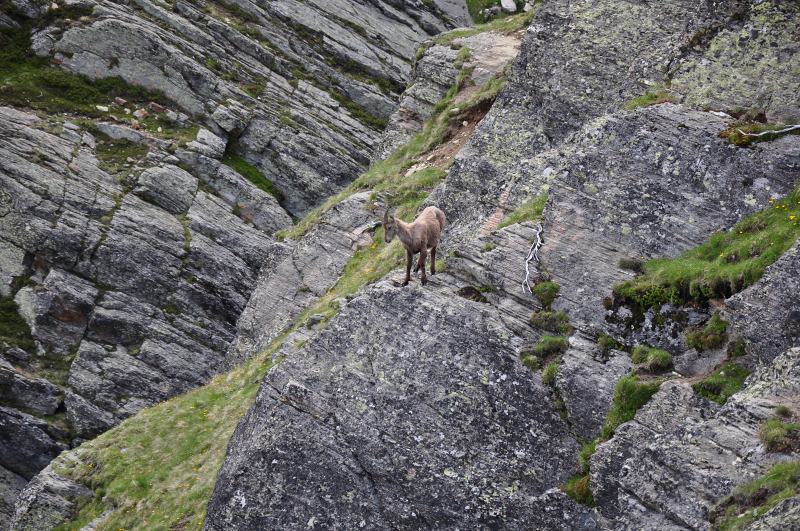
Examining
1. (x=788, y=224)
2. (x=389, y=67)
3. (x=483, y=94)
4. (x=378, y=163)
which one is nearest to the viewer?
(x=788, y=224)

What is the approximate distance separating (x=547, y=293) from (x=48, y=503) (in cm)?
2184

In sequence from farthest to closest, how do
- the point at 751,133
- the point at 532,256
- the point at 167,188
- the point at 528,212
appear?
the point at 167,188
the point at 528,212
the point at 751,133
the point at 532,256

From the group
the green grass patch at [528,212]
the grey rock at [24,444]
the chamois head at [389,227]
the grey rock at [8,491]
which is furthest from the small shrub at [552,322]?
the grey rock at [8,491]

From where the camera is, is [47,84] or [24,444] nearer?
[24,444]

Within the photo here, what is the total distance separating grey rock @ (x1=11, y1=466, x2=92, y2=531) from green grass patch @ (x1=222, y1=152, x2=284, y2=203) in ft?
80.3

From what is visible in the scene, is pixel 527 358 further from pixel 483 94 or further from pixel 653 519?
pixel 483 94

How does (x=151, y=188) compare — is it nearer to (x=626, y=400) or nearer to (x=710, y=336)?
(x=626, y=400)

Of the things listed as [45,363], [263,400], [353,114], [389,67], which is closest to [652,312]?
[263,400]

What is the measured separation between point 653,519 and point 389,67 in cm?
5225

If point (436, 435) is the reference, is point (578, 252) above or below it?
above

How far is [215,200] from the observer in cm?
5109

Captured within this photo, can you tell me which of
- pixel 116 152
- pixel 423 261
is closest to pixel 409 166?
pixel 423 261

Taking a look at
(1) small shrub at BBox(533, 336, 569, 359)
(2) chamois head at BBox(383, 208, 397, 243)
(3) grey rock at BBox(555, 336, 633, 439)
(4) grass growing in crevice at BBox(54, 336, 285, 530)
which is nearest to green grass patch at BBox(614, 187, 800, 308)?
(3) grey rock at BBox(555, 336, 633, 439)

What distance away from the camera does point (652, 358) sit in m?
22.8
